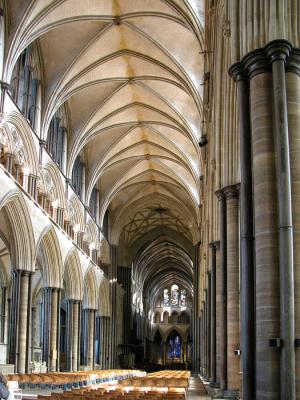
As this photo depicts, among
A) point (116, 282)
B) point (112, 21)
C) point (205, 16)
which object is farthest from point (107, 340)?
point (205, 16)

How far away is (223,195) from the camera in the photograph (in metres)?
14.8

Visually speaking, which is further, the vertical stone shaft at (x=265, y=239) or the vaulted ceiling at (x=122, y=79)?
the vaulted ceiling at (x=122, y=79)

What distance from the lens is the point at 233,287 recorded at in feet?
45.8

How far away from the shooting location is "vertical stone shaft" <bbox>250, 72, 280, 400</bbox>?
7.62m

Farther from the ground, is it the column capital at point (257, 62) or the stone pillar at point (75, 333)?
the column capital at point (257, 62)

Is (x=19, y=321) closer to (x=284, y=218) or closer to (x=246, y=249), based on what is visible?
(x=246, y=249)

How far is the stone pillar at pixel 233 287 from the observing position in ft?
44.5

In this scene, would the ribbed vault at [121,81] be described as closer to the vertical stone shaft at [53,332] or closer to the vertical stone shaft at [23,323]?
the vertical stone shaft at [53,332]

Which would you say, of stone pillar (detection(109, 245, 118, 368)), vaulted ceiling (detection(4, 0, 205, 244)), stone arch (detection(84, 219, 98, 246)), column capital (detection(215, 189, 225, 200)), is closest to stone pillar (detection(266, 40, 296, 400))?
column capital (detection(215, 189, 225, 200))

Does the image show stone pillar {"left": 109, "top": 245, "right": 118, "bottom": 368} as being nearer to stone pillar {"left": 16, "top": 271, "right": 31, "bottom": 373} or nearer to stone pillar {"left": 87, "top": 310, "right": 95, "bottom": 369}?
stone pillar {"left": 87, "top": 310, "right": 95, "bottom": 369}

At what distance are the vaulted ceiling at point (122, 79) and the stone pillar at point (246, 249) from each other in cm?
1188

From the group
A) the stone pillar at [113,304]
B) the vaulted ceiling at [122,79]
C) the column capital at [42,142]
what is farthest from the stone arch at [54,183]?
the stone pillar at [113,304]

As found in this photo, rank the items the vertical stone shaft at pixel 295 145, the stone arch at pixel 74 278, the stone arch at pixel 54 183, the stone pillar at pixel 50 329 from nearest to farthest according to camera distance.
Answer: the vertical stone shaft at pixel 295 145
the stone arch at pixel 54 183
the stone pillar at pixel 50 329
the stone arch at pixel 74 278

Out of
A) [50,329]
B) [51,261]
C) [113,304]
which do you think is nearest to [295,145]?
[51,261]
